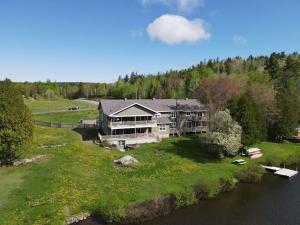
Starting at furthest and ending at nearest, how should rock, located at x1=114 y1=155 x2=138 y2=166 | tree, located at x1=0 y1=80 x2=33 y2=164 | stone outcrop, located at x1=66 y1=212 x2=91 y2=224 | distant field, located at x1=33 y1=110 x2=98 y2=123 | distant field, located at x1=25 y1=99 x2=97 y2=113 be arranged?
distant field, located at x1=25 y1=99 x2=97 y2=113 → distant field, located at x1=33 y1=110 x2=98 y2=123 → rock, located at x1=114 y1=155 x2=138 y2=166 → tree, located at x1=0 y1=80 x2=33 y2=164 → stone outcrop, located at x1=66 y1=212 x2=91 y2=224

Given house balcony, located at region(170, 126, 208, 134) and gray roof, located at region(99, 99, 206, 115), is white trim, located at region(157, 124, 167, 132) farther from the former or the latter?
gray roof, located at region(99, 99, 206, 115)

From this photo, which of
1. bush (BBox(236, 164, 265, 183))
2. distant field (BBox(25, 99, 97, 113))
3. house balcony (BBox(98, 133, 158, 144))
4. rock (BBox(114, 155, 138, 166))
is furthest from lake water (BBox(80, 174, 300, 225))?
distant field (BBox(25, 99, 97, 113))

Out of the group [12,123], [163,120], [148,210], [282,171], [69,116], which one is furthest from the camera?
[69,116]

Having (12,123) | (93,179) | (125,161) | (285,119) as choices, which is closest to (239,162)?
(125,161)

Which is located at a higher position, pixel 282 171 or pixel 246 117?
pixel 246 117

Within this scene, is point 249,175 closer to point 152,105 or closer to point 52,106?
point 152,105

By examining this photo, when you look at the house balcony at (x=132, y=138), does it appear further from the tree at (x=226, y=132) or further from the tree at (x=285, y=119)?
the tree at (x=285, y=119)
